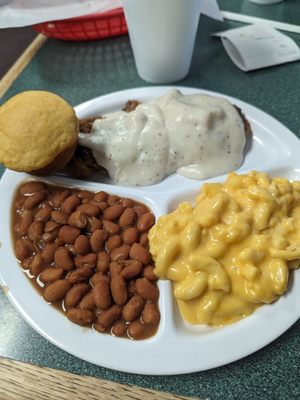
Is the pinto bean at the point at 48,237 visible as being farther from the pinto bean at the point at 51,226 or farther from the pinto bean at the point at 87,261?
the pinto bean at the point at 87,261

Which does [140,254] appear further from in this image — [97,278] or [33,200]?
[33,200]

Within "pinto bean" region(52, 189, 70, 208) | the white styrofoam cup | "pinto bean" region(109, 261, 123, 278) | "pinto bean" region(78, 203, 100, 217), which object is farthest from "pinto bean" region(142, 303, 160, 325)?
the white styrofoam cup

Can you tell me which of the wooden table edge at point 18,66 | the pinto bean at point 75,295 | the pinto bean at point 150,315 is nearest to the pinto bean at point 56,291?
the pinto bean at point 75,295

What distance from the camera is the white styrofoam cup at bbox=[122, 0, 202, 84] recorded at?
59.2 inches

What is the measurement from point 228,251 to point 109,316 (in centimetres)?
36

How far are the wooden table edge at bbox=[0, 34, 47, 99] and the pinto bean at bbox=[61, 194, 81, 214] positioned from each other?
0.95 metres

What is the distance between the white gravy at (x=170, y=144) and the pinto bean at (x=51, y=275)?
17.3 inches

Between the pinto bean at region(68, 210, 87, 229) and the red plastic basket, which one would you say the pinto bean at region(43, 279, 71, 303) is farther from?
the red plastic basket

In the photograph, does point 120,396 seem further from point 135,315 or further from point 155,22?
point 155,22

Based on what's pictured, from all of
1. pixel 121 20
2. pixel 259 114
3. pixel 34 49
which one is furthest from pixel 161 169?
pixel 34 49

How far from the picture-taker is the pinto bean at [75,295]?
1.04 meters

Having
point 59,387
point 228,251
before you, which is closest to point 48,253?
point 59,387

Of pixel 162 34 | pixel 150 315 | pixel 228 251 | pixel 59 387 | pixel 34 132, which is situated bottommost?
pixel 59 387

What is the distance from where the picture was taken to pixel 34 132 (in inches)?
47.6
